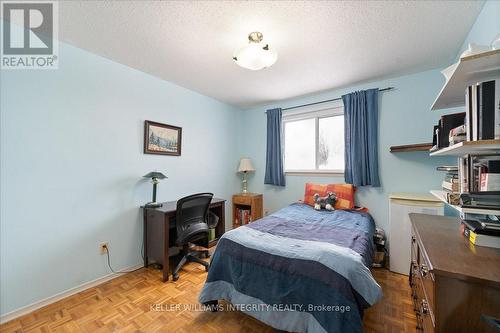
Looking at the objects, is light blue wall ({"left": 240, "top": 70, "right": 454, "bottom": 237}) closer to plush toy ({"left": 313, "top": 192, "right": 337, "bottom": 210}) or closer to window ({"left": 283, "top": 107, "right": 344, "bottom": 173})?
window ({"left": 283, "top": 107, "right": 344, "bottom": 173})

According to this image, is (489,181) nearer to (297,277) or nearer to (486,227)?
(486,227)

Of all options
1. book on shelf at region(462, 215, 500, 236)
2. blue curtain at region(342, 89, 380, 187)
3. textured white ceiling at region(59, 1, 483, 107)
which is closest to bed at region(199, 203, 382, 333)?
book on shelf at region(462, 215, 500, 236)

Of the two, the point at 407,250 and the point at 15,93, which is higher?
the point at 15,93

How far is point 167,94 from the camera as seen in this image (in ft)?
9.30

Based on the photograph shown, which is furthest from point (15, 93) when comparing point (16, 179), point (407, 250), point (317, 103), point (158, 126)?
point (407, 250)

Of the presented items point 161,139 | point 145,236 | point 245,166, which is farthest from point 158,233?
point 245,166

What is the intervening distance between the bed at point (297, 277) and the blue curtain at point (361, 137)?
1.13 metres

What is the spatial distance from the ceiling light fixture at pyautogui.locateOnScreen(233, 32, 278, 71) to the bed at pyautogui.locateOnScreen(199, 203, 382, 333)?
153cm

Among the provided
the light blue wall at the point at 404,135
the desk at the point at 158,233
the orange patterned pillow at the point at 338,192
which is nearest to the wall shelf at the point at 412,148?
the light blue wall at the point at 404,135

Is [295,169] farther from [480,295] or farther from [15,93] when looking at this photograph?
[15,93]

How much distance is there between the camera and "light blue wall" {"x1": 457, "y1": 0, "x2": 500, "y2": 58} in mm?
1321

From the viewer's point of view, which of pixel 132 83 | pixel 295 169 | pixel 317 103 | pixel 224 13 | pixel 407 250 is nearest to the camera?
pixel 224 13

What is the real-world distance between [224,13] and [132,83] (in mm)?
1568

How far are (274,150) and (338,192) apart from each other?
1.31 metres
